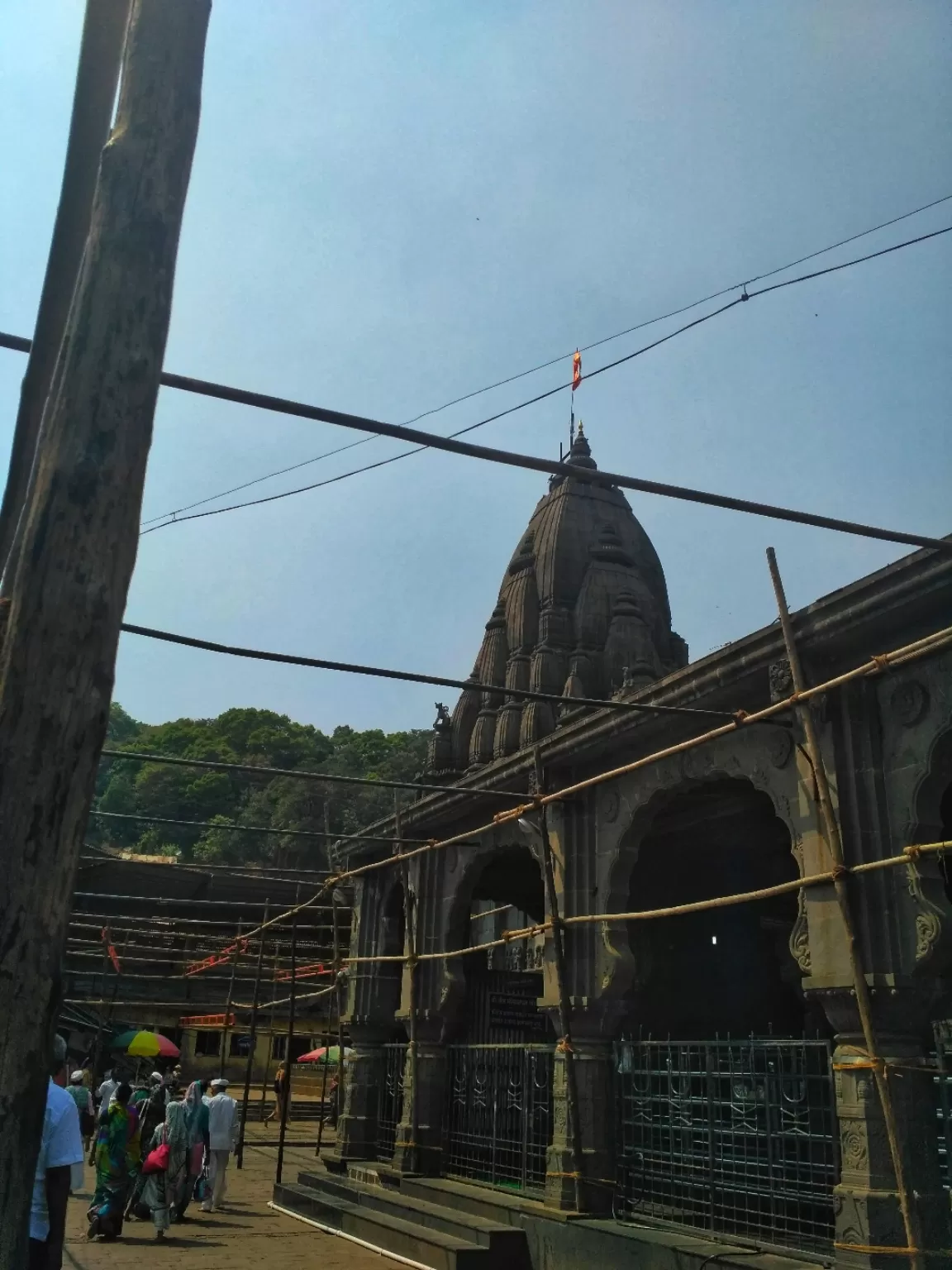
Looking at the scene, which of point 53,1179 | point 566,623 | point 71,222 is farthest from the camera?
point 566,623

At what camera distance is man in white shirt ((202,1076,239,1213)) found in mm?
13070

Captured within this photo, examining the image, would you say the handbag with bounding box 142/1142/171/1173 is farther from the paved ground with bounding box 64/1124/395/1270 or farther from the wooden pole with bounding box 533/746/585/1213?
the wooden pole with bounding box 533/746/585/1213

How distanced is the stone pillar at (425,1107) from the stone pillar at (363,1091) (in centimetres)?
153

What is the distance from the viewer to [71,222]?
153 inches

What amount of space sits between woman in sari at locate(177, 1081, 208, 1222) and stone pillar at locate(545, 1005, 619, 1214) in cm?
407

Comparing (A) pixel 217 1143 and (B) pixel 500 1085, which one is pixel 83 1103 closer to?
(A) pixel 217 1143

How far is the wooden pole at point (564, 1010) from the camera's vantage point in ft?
33.5

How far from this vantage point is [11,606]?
10.5 ft

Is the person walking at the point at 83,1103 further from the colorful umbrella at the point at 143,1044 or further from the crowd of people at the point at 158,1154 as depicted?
the colorful umbrella at the point at 143,1044

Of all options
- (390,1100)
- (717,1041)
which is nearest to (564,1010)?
(717,1041)

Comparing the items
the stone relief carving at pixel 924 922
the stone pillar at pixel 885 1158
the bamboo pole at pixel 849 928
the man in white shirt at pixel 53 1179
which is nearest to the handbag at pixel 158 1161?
the man in white shirt at pixel 53 1179

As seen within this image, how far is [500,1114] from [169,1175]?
12.1ft

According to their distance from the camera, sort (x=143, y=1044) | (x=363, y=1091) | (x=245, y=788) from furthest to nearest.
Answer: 1. (x=245, y=788)
2. (x=143, y=1044)
3. (x=363, y=1091)

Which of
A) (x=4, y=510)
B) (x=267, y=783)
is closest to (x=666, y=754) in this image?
(x=4, y=510)
